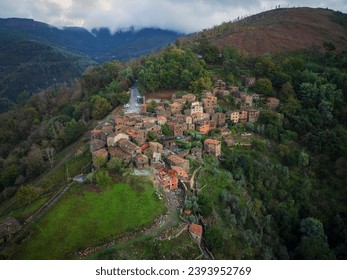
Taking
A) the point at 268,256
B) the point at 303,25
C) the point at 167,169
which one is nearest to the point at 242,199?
the point at 268,256

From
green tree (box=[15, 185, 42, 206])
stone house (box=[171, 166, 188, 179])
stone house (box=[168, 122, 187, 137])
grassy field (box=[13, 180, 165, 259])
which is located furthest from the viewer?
stone house (box=[168, 122, 187, 137])

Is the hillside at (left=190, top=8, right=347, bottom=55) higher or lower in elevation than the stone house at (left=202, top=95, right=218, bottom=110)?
higher

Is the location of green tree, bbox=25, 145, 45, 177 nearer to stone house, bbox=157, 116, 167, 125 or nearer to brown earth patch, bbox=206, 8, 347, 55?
stone house, bbox=157, 116, 167, 125

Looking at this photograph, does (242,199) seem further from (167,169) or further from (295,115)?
(295,115)

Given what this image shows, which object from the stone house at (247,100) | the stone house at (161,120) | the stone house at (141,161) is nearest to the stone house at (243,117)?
the stone house at (247,100)

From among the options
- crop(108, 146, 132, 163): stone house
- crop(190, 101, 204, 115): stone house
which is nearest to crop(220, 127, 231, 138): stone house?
crop(190, 101, 204, 115): stone house

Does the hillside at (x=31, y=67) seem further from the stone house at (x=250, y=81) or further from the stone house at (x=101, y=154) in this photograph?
the stone house at (x=101, y=154)

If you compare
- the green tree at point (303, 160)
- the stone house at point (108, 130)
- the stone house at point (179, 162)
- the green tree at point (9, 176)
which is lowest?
the green tree at point (9, 176)
